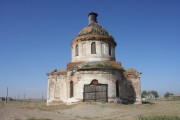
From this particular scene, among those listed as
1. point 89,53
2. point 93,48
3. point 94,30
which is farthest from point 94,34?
point 89,53

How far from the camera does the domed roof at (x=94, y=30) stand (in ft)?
89.2

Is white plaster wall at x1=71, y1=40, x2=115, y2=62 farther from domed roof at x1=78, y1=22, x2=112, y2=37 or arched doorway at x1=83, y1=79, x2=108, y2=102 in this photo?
arched doorway at x1=83, y1=79, x2=108, y2=102

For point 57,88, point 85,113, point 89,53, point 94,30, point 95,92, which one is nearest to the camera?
point 85,113

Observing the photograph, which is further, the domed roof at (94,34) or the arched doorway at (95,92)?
the domed roof at (94,34)

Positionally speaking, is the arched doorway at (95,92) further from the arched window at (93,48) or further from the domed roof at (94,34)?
the domed roof at (94,34)

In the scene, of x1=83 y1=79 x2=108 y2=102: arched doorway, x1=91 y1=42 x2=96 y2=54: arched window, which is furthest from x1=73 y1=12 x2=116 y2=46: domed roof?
x1=83 y1=79 x2=108 y2=102: arched doorway

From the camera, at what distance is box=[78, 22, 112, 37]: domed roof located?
27.2 metres

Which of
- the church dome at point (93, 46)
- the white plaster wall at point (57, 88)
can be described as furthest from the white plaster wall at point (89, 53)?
the white plaster wall at point (57, 88)

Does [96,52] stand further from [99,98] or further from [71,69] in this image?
[99,98]

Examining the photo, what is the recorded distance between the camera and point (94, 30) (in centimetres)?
2744

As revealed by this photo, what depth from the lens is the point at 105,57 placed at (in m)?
26.5

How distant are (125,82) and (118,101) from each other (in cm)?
316

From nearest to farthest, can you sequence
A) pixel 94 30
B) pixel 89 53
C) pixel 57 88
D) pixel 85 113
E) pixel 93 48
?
pixel 85 113 → pixel 89 53 → pixel 93 48 → pixel 57 88 → pixel 94 30

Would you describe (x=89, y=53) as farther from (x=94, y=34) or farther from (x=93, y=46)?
(x=94, y=34)
